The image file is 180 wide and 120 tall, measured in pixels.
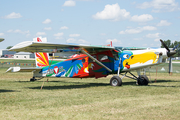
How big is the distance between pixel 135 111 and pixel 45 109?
290cm

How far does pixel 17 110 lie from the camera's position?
7902mm

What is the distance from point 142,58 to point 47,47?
5712 mm

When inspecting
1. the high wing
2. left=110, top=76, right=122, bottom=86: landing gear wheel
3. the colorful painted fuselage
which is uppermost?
the high wing

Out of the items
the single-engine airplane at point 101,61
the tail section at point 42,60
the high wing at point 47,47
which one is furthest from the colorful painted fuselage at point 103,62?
the tail section at point 42,60

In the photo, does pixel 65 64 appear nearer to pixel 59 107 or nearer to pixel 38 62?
pixel 38 62

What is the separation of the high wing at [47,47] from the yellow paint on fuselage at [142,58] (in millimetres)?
1359

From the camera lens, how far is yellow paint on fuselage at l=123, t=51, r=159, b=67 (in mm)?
14611

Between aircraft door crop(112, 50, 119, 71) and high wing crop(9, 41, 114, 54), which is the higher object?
high wing crop(9, 41, 114, 54)

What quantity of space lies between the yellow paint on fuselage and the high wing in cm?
136

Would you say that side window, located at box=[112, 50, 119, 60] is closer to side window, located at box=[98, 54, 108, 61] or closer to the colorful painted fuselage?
the colorful painted fuselage

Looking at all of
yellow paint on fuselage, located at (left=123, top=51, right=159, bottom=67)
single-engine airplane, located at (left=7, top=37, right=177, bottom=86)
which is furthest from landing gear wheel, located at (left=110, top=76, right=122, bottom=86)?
yellow paint on fuselage, located at (left=123, top=51, right=159, bottom=67)

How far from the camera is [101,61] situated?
52.6 ft

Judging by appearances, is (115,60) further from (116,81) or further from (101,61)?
(116,81)

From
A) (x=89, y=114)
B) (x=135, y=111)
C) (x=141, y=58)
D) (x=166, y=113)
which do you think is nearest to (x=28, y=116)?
(x=89, y=114)
